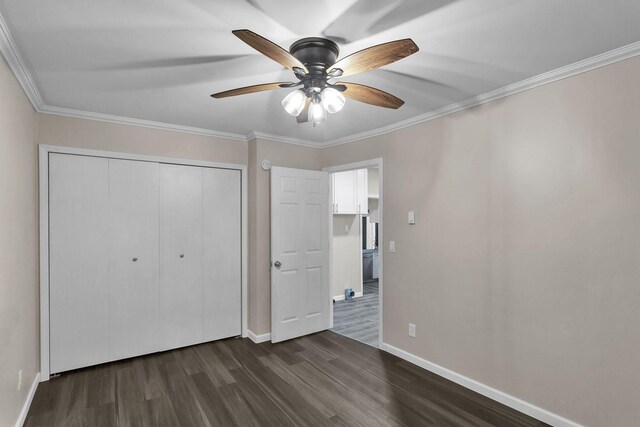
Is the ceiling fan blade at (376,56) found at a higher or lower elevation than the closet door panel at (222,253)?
higher

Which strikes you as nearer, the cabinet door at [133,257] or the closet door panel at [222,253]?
the cabinet door at [133,257]

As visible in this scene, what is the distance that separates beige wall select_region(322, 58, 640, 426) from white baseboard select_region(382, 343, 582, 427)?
0.05 m

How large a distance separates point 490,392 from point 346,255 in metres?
3.48

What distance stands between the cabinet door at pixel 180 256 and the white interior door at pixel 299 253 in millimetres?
814

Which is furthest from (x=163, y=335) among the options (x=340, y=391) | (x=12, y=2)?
(x=12, y=2)

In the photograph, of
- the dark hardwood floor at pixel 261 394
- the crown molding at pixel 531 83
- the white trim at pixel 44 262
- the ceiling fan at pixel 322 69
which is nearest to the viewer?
the ceiling fan at pixel 322 69

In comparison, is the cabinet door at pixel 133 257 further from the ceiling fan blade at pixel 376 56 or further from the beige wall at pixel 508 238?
the ceiling fan blade at pixel 376 56

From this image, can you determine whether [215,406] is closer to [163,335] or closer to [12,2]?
[163,335]

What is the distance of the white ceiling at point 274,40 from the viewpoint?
159cm

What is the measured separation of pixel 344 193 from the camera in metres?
5.81

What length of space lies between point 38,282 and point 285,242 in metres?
2.27

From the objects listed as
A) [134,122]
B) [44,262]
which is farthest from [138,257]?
[134,122]

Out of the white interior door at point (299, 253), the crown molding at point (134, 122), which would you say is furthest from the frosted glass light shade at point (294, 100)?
the crown molding at point (134, 122)

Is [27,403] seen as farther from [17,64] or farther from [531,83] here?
[531,83]
